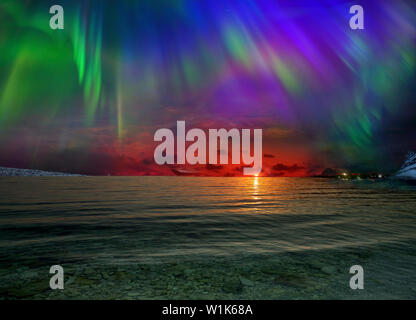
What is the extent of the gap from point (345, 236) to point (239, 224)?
6.60 m

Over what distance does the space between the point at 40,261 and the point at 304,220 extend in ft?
54.6

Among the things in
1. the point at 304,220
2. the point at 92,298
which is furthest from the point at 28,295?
the point at 304,220

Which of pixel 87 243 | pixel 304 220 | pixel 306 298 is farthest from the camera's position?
pixel 304 220

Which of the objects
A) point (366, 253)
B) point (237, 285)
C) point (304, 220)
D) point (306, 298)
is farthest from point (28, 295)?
point (304, 220)

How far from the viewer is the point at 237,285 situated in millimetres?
7219

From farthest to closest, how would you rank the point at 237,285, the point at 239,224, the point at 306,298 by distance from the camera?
the point at 239,224
the point at 237,285
the point at 306,298

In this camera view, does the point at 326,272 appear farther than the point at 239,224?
No

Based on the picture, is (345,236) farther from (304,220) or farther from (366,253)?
(304,220)

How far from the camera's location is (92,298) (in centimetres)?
646

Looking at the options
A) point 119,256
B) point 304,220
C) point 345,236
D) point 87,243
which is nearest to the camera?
point 119,256
